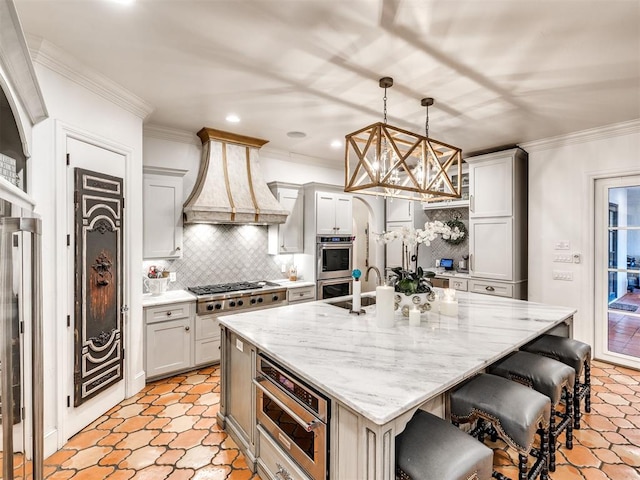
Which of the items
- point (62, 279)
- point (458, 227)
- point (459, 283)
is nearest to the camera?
Result: point (62, 279)

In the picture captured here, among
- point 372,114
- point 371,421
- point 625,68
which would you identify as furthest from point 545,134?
point 371,421

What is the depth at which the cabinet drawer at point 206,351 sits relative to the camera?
11.3 feet

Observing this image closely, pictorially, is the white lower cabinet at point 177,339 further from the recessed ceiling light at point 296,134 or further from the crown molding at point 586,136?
the crown molding at point 586,136

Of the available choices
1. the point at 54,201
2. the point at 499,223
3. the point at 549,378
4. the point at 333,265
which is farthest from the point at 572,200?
the point at 54,201

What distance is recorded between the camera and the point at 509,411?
1.59m

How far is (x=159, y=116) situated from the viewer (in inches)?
128

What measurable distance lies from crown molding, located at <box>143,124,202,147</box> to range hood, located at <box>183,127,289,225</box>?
11 centimetres

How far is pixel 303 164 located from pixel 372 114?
6.18 ft

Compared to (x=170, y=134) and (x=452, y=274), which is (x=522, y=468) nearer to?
(x=452, y=274)

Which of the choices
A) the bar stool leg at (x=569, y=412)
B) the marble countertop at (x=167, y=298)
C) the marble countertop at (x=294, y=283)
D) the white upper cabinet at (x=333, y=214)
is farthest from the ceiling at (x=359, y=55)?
the bar stool leg at (x=569, y=412)

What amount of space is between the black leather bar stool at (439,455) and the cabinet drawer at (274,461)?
52 cm

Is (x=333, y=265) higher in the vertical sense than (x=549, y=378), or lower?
higher

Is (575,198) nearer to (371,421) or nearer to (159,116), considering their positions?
(371,421)

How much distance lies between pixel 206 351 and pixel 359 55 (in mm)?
3239
